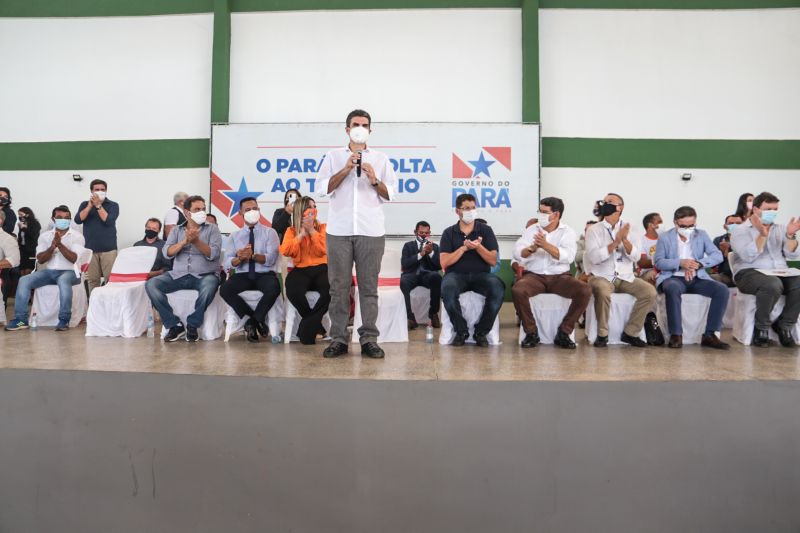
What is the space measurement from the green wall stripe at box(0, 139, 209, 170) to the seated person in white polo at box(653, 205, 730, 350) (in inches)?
227

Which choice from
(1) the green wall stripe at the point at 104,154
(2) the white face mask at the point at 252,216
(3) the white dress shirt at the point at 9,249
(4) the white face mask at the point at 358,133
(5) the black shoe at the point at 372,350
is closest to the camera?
(4) the white face mask at the point at 358,133

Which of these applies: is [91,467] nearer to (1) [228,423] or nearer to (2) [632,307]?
(1) [228,423]

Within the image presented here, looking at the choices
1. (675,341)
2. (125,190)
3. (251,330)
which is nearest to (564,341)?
(675,341)

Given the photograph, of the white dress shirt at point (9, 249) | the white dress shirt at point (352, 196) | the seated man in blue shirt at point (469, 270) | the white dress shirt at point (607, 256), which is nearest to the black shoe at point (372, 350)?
the white dress shirt at point (352, 196)

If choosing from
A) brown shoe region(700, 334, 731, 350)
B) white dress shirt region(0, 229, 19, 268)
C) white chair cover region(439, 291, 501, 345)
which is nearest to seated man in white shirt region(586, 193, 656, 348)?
brown shoe region(700, 334, 731, 350)

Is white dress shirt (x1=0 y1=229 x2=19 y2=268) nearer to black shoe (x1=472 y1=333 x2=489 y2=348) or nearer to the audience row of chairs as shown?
the audience row of chairs

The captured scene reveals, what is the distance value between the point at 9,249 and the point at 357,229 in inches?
144

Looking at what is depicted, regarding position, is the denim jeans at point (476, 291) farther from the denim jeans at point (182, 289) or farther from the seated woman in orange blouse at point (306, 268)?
the denim jeans at point (182, 289)

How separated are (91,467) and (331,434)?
1.14 meters

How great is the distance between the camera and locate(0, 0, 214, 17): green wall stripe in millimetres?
7543

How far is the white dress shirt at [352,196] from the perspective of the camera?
3.37 meters

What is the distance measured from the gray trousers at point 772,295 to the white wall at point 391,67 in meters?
3.93

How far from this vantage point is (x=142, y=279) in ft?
15.8

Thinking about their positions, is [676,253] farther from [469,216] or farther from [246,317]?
[246,317]
